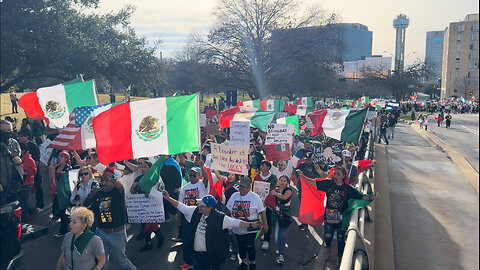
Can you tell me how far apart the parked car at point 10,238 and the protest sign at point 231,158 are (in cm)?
338

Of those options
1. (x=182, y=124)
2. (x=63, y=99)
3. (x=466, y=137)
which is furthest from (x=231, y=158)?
(x=466, y=137)

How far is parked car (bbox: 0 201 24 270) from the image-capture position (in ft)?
15.0

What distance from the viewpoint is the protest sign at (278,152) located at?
9.60 meters

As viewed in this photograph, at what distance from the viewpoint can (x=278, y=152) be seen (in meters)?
9.65

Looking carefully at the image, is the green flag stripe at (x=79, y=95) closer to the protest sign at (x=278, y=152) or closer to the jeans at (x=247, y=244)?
the protest sign at (x=278, y=152)

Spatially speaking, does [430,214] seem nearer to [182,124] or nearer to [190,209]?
[182,124]

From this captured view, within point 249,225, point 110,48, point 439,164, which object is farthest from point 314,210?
point 110,48

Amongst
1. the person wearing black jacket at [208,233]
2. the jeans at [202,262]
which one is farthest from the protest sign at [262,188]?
the jeans at [202,262]

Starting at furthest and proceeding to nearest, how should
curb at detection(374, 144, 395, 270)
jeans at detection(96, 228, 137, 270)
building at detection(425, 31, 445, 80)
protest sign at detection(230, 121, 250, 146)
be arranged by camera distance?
protest sign at detection(230, 121, 250, 146), curb at detection(374, 144, 395, 270), jeans at detection(96, 228, 137, 270), building at detection(425, 31, 445, 80)

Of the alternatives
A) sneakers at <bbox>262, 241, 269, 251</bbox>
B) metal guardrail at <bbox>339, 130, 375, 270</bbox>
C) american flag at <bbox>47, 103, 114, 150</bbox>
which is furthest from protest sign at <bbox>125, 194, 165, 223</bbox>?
metal guardrail at <bbox>339, 130, 375, 270</bbox>

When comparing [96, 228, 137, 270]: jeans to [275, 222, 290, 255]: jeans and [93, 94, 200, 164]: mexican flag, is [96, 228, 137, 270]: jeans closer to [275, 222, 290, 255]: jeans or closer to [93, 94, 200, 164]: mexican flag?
[93, 94, 200, 164]: mexican flag

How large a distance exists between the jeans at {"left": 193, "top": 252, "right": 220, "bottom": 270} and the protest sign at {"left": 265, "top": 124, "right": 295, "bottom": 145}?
17.3ft

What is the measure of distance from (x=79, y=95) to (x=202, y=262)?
754 cm

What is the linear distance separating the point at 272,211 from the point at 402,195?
5.95 meters
